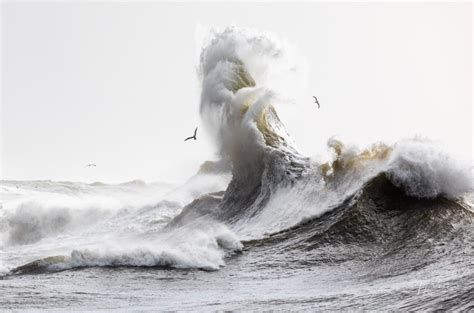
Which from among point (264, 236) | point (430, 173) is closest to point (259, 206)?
point (264, 236)

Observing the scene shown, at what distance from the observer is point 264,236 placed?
11.7 m

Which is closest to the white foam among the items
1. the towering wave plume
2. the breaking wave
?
the breaking wave

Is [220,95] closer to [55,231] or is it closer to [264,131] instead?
[264,131]

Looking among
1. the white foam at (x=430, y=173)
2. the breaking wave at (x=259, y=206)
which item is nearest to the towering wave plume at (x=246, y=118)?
the breaking wave at (x=259, y=206)

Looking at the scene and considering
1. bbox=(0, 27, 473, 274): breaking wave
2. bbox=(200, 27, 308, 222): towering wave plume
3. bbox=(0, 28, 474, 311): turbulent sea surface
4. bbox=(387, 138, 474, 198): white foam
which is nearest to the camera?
bbox=(0, 28, 474, 311): turbulent sea surface

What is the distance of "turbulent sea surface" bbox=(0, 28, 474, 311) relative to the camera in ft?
26.5

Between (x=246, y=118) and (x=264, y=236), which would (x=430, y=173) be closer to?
(x=264, y=236)

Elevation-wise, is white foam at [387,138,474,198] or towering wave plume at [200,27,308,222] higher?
towering wave plume at [200,27,308,222]

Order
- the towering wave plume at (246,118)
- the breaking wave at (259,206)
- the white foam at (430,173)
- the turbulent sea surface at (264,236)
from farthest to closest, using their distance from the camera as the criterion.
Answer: the towering wave plume at (246,118) < the white foam at (430,173) < the breaking wave at (259,206) < the turbulent sea surface at (264,236)

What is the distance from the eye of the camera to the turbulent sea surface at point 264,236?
8062 millimetres

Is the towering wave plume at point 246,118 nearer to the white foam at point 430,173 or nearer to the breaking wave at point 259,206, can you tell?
the breaking wave at point 259,206

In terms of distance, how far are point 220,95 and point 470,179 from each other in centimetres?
847

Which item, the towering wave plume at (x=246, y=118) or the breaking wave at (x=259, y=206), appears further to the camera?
the towering wave plume at (x=246, y=118)

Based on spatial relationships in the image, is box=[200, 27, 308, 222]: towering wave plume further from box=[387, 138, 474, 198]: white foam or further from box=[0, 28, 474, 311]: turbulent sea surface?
box=[387, 138, 474, 198]: white foam
